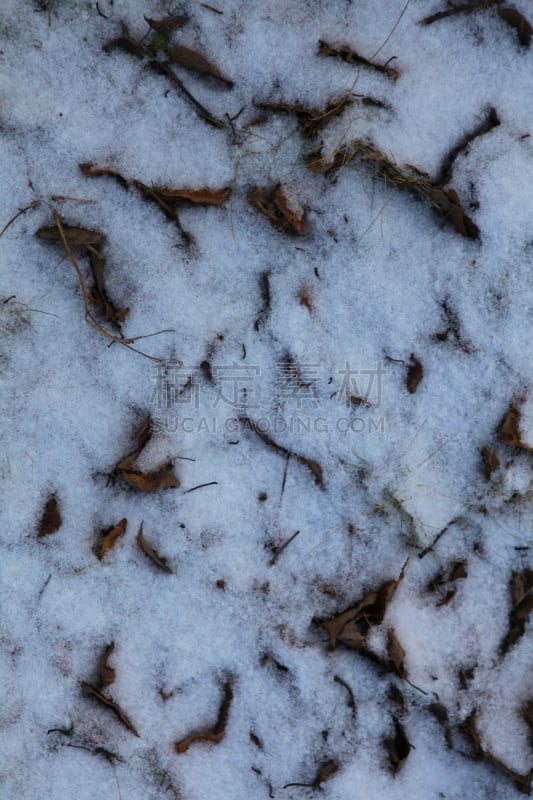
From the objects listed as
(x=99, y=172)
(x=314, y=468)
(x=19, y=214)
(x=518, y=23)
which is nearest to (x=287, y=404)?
(x=314, y=468)

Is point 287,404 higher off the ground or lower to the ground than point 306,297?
lower

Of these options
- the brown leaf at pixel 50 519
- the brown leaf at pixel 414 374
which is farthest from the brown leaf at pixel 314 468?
the brown leaf at pixel 50 519

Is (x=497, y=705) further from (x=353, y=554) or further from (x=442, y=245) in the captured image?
(x=442, y=245)

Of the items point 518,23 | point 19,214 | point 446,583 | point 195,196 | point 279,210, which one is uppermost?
point 518,23

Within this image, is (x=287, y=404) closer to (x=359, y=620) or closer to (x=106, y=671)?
(x=359, y=620)

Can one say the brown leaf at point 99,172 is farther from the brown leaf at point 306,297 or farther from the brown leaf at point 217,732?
the brown leaf at point 217,732

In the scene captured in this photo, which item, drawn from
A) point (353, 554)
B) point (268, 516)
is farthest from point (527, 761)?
point (268, 516)

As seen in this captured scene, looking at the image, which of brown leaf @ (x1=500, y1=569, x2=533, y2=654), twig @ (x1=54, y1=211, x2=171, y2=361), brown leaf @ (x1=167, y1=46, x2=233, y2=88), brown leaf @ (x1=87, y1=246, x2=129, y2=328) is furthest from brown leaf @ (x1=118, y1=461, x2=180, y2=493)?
brown leaf @ (x1=167, y1=46, x2=233, y2=88)
